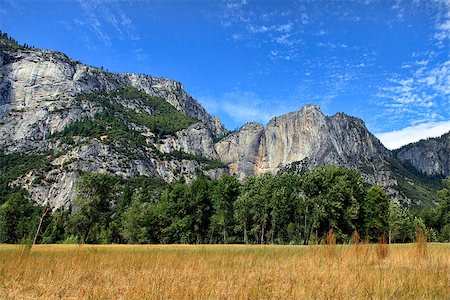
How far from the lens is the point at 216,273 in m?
7.30

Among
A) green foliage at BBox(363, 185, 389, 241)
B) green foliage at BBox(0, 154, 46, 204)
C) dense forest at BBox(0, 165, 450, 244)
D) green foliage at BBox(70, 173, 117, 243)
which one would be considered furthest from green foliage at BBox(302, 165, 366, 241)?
green foliage at BBox(0, 154, 46, 204)

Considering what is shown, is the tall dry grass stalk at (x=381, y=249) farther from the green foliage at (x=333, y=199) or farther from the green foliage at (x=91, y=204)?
the green foliage at (x=91, y=204)

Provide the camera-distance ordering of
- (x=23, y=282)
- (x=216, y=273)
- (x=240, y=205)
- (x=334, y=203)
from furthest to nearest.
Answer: (x=240, y=205) → (x=334, y=203) → (x=216, y=273) → (x=23, y=282)

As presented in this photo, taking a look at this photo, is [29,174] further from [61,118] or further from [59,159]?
[61,118]

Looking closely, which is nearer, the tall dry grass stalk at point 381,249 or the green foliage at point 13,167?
the tall dry grass stalk at point 381,249

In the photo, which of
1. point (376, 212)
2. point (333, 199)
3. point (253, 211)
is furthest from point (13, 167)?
point (376, 212)

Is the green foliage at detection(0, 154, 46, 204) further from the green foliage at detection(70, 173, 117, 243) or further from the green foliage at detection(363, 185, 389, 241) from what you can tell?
the green foliage at detection(363, 185, 389, 241)

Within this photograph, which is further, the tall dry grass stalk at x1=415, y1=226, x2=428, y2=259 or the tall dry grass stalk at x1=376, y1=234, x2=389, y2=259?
the tall dry grass stalk at x1=376, y1=234, x2=389, y2=259

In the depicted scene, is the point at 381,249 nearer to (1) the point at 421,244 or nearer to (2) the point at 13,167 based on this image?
(1) the point at 421,244

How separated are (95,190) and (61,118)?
165405 mm

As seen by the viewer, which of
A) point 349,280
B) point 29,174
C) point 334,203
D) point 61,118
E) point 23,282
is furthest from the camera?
point 61,118

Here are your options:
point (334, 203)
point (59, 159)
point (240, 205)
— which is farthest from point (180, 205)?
point (59, 159)

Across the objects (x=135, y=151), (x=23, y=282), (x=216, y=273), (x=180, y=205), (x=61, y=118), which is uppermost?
(x=61, y=118)

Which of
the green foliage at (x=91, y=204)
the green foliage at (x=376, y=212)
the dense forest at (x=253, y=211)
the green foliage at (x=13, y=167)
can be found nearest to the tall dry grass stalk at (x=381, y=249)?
the dense forest at (x=253, y=211)
